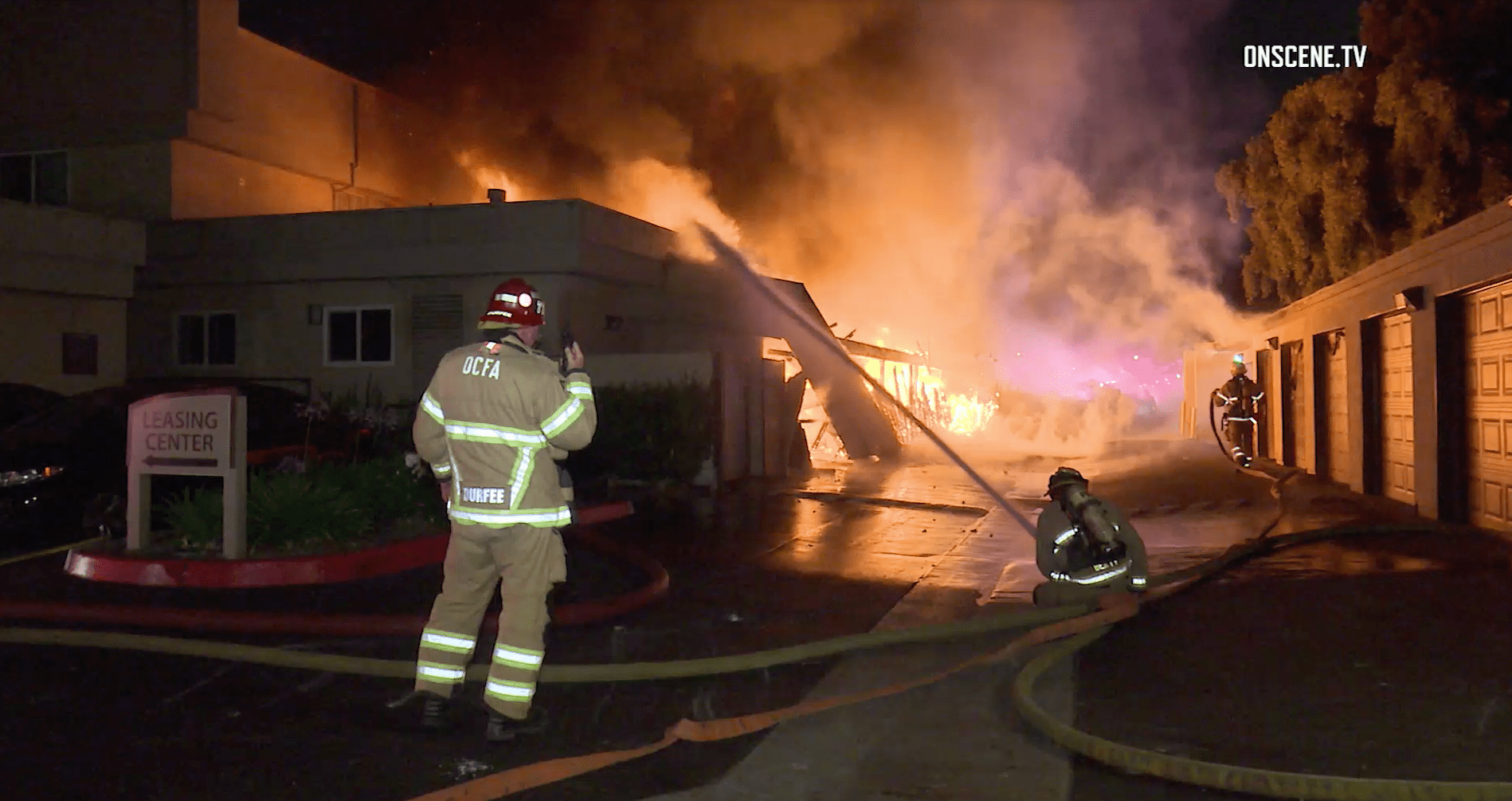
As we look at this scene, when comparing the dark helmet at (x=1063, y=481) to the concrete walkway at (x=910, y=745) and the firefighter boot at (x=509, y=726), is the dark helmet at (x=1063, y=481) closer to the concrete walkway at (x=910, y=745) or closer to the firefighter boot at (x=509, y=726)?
the concrete walkway at (x=910, y=745)

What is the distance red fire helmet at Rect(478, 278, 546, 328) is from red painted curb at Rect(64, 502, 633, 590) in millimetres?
3860

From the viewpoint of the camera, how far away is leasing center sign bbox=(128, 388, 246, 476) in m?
7.70


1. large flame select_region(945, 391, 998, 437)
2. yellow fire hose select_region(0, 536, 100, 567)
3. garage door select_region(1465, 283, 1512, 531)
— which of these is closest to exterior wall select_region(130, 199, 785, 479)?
yellow fire hose select_region(0, 536, 100, 567)

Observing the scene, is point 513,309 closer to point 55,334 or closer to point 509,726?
point 509,726

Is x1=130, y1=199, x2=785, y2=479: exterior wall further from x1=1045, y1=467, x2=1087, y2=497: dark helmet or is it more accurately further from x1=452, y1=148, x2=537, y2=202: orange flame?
x1=452, y1=148, x2=537, y2=202: orange flame

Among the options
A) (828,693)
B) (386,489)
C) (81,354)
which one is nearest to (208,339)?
(81,354)

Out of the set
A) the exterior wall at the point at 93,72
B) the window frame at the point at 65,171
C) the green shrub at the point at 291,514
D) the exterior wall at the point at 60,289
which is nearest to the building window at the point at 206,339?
the exterior wall at the point at 60,289

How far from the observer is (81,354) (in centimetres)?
1738

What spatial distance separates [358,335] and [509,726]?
44.8 ft

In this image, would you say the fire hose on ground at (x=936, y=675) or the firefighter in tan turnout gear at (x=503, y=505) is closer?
the fire hose on ground at (x=936, y=675)

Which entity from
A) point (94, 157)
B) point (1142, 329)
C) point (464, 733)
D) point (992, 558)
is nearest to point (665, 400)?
point (992, 558)

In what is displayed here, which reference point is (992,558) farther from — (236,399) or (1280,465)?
(1280,465)

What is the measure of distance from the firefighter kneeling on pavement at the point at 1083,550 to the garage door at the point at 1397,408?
6.80m

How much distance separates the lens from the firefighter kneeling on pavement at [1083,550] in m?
6.07
